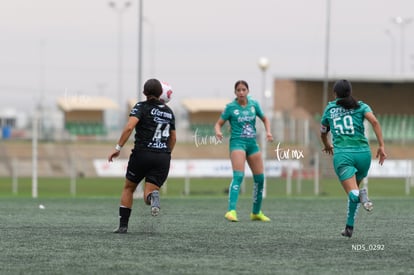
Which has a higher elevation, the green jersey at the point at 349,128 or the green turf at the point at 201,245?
the green jersey at the point at 349,128

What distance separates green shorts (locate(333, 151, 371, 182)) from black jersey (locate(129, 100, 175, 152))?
2020 millimetres

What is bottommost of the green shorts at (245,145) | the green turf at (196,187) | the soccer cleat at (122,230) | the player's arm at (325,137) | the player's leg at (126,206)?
the green turf at (196,187)

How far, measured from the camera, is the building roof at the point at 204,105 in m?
73.9

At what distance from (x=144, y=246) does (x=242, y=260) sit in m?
1.49

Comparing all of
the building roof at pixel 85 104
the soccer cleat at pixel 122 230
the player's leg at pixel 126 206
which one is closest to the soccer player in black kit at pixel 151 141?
the player's leg at pixel 126 206

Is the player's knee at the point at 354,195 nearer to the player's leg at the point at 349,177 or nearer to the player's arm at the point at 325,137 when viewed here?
the player's leg at the point at 349,177

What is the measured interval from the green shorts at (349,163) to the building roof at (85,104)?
166ft

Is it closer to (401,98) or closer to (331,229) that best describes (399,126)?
(401,98)

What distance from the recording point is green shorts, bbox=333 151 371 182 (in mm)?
11836

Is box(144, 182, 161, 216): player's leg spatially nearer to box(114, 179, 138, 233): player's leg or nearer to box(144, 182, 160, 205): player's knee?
box(144, 182, 160, 205): player's knee

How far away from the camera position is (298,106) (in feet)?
216

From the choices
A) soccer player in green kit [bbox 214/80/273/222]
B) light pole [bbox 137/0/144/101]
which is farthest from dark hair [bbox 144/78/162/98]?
light pole [bbox 137/0/144/101]

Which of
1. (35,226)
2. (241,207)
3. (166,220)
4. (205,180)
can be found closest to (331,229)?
(166,220)

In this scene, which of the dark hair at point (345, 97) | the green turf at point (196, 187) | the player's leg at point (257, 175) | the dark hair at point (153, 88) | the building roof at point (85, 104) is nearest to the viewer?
the dark hair at point (345, 97)
